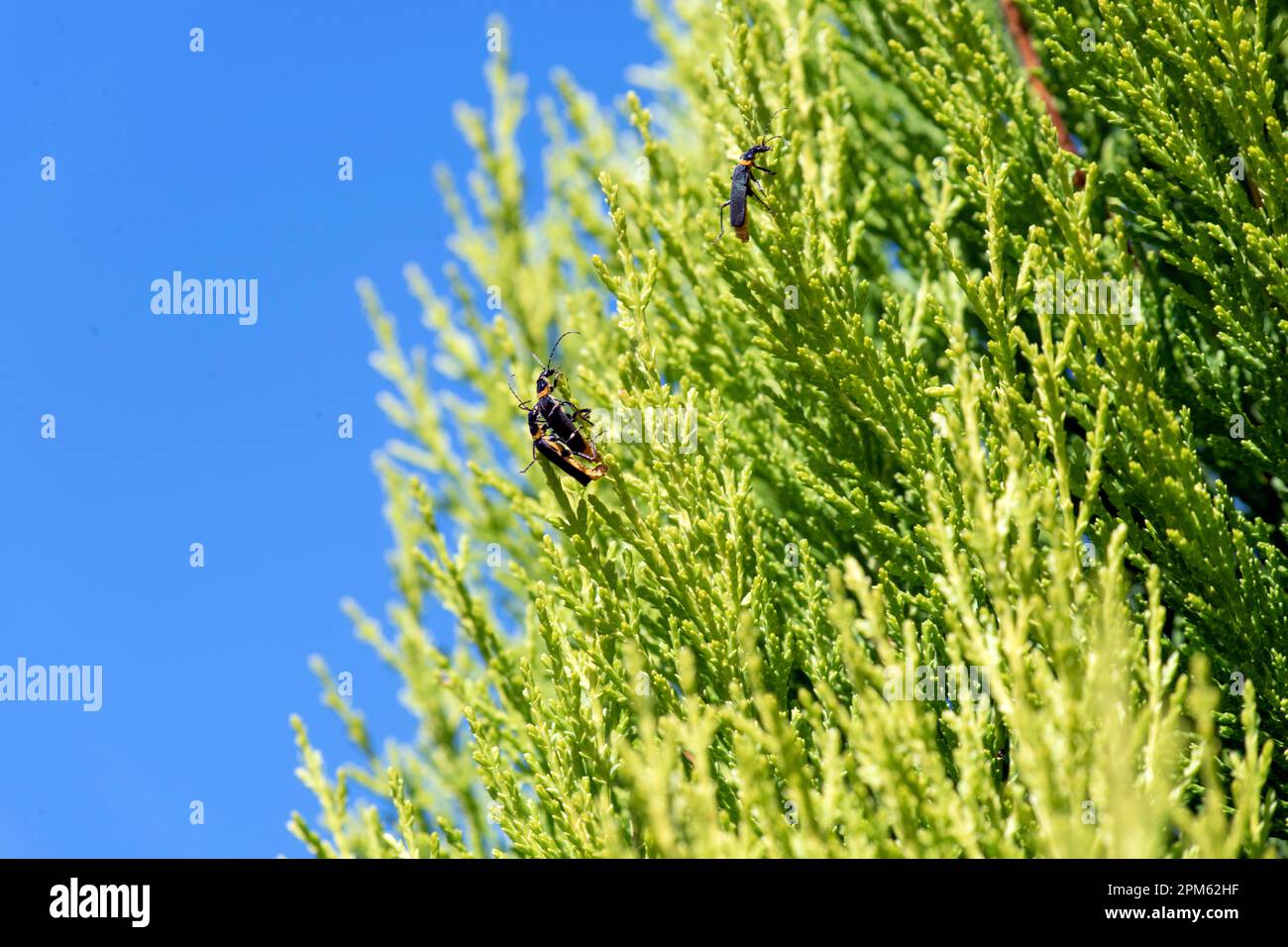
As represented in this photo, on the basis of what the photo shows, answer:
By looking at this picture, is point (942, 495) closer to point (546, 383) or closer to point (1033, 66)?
point (546, 383)

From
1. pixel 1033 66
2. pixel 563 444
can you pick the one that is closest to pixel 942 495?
pixel 563 444

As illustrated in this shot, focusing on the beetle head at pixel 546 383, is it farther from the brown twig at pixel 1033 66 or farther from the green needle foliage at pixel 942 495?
the brown twig at pixel 1033 66

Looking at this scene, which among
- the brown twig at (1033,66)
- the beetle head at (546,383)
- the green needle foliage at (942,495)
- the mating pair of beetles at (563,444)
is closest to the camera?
the green needle foliage at (942,495)

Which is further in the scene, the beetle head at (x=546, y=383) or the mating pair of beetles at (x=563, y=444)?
the beetle head at (x=546, y=383)

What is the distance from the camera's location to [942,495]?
12.6 feet

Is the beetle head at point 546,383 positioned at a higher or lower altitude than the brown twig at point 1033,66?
lower

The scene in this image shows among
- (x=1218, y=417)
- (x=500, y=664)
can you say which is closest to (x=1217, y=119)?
(x=1218, y=417)

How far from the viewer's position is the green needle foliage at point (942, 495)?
2.95 metres

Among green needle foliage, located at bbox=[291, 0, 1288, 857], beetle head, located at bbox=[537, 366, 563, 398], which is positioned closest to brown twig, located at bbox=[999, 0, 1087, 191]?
green needle foliage, located at bbox=[291, 0, 1288, 857]

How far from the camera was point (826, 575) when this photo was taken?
474cm

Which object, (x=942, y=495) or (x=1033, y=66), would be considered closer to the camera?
(x=942, y=495)

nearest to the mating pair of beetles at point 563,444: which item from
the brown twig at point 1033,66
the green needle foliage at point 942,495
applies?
the green needle foliage at point 942,495

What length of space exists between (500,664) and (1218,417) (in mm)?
3580
